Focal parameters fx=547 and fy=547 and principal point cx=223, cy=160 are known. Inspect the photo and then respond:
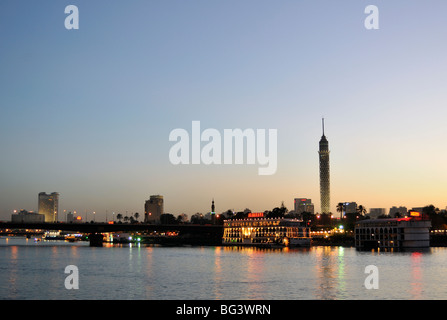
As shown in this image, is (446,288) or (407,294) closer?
(407,294)

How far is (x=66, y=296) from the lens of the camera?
79688 millimetres

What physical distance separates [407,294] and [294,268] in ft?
162

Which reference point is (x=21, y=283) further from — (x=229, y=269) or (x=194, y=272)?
(x=229, y=269)

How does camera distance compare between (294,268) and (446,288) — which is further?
(294,268)

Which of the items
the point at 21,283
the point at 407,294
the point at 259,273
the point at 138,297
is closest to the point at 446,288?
the point at 407,294

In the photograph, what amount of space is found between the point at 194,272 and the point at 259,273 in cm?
1481

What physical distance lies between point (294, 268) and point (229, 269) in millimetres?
15395
